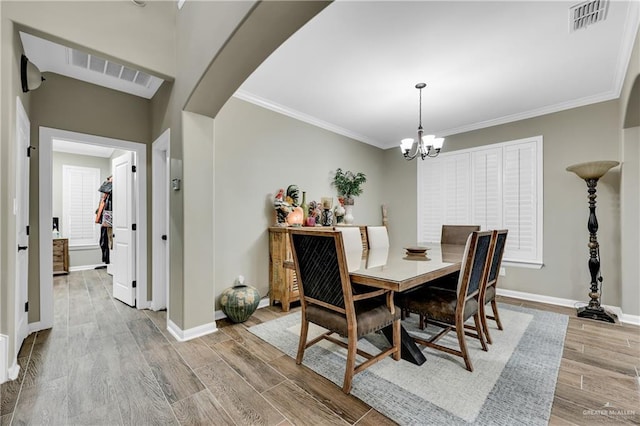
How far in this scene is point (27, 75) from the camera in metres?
2.17

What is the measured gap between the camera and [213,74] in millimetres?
2107

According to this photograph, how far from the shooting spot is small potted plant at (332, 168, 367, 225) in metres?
4.50

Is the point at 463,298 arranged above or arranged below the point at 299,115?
below

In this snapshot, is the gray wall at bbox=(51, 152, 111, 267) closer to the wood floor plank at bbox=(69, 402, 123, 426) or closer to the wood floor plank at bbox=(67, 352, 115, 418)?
the wood floor plank at bbox=(67, 352, 115, 418)

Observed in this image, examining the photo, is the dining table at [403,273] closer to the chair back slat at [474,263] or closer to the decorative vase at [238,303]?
the chair back slat at [474,263]

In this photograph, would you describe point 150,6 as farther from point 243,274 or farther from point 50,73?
point 243,274

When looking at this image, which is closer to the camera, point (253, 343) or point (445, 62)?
point (253, 343)

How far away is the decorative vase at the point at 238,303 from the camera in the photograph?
2875mm

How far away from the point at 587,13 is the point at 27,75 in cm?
435

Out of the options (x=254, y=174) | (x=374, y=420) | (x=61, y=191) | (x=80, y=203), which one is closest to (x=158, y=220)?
(x=254, y=174)

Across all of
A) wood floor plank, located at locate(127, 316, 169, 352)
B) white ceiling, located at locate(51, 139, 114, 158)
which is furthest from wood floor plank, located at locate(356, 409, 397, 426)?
Answer: white ceiling, located at locate(51, 139, 114, 158)

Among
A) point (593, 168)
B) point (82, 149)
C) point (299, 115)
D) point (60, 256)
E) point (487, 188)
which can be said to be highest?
point (299, 115)

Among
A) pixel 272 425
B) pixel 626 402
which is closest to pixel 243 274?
pixel 272 425

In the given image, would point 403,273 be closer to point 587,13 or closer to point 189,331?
point 189,331
